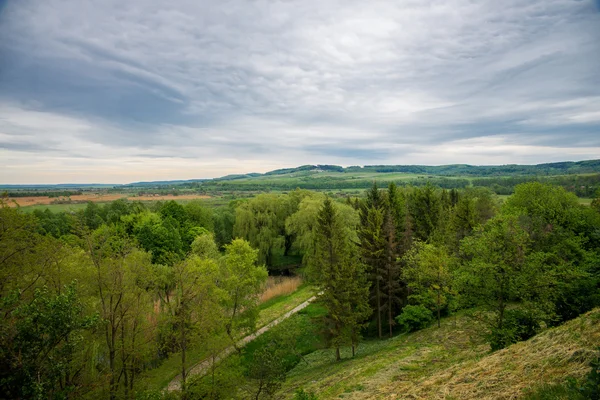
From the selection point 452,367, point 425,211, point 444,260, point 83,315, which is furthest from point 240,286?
point 425,211

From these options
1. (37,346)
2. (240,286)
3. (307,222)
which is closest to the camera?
(37,346)

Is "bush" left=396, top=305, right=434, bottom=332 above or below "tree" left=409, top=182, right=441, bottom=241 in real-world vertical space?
below

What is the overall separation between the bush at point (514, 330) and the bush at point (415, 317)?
393 inches

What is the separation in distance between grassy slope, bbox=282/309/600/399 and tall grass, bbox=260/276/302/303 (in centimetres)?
1715

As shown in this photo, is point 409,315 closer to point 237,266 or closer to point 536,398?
point 237,266

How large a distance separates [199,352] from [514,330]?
47.9ft

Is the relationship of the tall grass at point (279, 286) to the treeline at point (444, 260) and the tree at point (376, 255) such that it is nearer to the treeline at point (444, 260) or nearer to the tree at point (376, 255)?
the treeline at point (444, 260)

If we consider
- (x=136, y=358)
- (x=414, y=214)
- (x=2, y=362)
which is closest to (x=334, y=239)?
(x=136, y=358)

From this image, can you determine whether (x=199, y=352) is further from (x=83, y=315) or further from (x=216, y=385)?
(x=83, y=315)

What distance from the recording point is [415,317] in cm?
2442

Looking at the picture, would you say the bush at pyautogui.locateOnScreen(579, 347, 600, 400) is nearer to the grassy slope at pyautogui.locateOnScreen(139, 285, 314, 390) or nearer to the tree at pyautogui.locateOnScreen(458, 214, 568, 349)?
the tree at pyautogui.locateOnScreen(458, 214, 568, 349)

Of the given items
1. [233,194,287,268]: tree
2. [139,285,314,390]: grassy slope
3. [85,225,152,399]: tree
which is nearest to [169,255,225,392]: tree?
[139,285,314,390]: grassy slope

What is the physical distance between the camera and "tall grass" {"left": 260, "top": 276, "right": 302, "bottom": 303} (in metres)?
40.2

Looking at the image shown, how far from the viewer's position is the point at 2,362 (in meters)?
8.53
